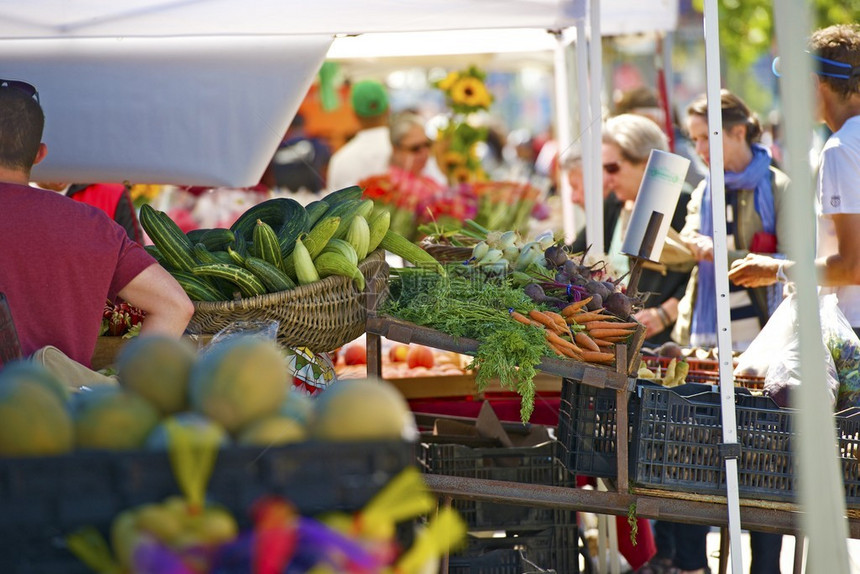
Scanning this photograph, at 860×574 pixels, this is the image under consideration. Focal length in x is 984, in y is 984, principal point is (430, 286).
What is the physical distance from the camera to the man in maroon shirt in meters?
2.65

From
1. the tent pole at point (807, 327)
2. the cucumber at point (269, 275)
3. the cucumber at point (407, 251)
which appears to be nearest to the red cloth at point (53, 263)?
the cucumber at point (269, 275)

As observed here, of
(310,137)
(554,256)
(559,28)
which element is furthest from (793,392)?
(310,137)

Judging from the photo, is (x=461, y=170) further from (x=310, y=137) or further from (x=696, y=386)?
(x=696, y=386)

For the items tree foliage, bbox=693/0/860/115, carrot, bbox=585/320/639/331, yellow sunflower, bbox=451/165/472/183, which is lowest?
Answer: carrot, bbox=585/320/639/331

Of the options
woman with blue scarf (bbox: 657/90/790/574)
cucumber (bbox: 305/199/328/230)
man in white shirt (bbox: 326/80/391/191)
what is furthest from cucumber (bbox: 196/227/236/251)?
man in white shirt (bbox: 326/80/391/191)

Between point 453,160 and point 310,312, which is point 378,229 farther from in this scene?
point 453,160

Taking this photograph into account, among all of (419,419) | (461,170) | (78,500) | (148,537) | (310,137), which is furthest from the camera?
(310,137)

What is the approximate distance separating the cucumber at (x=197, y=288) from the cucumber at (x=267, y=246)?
198 millimetres

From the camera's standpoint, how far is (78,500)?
135cm

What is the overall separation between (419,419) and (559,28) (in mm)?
2230

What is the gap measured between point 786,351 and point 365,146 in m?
6.15

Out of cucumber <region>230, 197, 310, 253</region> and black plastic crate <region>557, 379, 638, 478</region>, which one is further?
cucumber <region>230, 197, 310, 253</region>

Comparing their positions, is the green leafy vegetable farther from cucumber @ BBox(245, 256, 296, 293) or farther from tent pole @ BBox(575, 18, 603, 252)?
tent pole @ BBox(575, 18, 603, 252)

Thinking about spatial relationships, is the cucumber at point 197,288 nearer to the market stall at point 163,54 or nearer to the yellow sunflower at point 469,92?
the market stall at point 163,54
